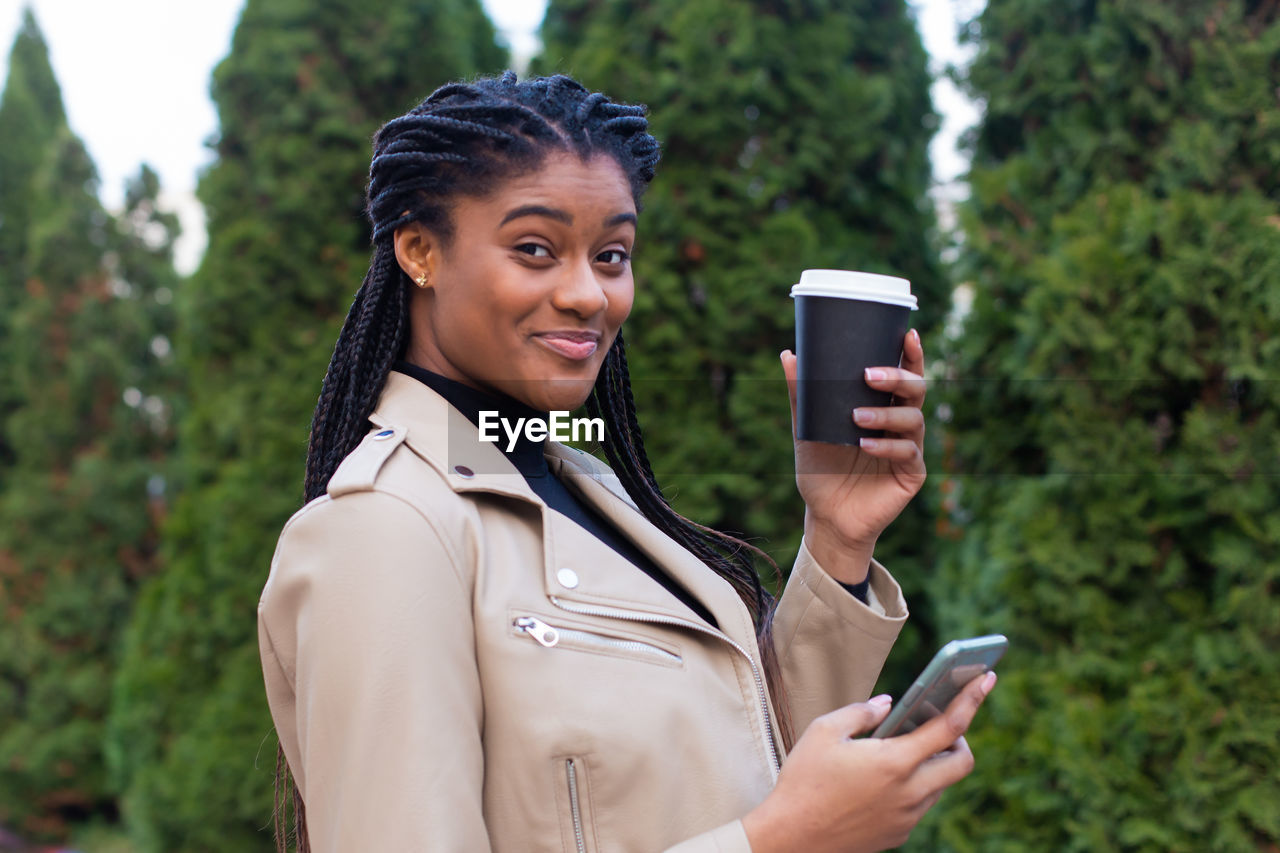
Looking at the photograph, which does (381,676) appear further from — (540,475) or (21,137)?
(21,137)

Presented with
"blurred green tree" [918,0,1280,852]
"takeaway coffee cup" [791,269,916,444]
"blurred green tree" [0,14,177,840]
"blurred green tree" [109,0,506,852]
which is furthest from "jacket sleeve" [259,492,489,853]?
"blurred green tree" [0,14,177,840]

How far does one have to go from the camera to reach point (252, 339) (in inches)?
213

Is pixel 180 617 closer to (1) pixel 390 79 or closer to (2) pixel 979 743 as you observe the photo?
(1) pixel 390 79

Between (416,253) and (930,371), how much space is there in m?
2.77

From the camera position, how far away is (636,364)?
14.4ft

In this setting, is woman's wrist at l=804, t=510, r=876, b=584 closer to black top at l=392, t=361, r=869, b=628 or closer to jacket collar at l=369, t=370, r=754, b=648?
black top at l=392, t=361, r=869, b=628

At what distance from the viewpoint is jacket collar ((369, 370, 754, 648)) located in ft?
4.71

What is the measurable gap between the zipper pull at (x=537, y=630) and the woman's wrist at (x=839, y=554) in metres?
0.61

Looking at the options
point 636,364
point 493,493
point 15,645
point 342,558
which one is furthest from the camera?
point 15,645

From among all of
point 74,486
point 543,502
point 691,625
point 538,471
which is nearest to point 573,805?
point 691,625

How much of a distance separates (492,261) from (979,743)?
268 cm

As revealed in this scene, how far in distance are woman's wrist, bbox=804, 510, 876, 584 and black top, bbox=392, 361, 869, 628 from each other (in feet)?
0.07

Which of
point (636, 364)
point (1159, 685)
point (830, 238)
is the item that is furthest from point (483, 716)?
point (830, 238)

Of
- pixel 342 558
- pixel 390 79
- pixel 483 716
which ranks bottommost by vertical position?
pixel 483 716
